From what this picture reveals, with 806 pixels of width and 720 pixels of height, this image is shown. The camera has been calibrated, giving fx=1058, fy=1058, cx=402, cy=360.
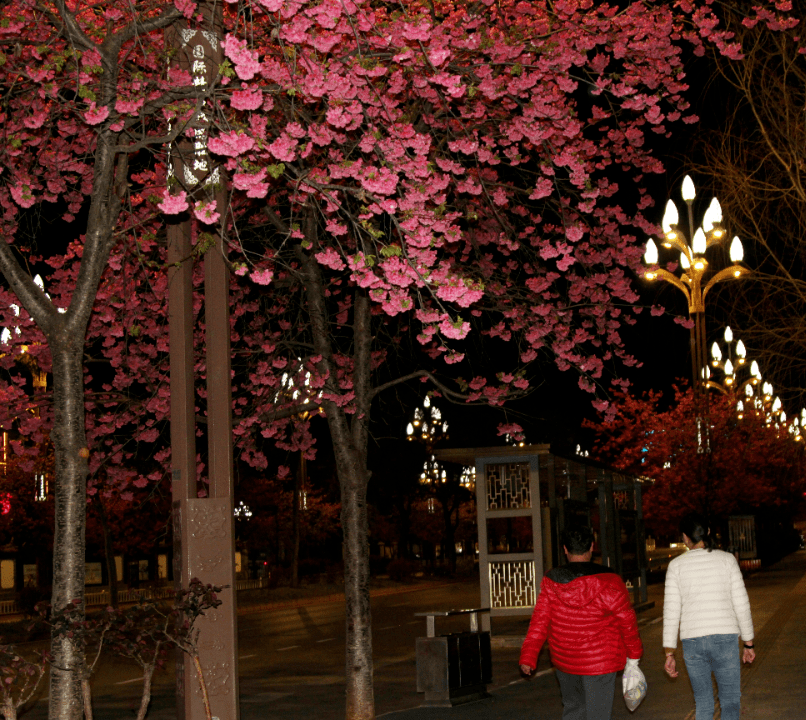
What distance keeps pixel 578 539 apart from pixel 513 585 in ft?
37.9

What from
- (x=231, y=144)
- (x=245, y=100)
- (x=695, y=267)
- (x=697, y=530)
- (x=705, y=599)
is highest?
(x=695, y=267)

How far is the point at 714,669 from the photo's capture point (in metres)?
7.39

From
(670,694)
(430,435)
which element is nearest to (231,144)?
(670,694)

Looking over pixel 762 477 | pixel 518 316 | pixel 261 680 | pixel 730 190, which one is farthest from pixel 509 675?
pixel 762 477

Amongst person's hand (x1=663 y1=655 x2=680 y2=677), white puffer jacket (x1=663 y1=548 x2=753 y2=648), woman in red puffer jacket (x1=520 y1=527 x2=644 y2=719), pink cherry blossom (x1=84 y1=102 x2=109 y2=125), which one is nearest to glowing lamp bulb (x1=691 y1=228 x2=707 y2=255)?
white puffer jacket (x1=663 y1=548 x2=753 y2=648)

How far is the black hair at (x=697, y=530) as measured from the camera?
740 centimetres

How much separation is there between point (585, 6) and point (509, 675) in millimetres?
9072

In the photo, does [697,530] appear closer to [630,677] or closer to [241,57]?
[630,677]

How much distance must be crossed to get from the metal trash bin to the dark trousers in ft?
18.7

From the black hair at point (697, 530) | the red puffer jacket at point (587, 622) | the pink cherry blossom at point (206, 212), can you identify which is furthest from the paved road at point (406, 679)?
the pink cherry blossom at point (206, 212)

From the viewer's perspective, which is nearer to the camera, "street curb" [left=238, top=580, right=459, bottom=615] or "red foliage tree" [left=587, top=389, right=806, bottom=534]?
"street curb" [left=238, top=580, right=459, bottom=615]

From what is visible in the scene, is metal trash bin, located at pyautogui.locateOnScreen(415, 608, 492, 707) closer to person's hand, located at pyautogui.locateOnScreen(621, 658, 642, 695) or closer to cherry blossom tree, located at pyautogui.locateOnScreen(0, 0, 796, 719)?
cherry blossom tree, located at pyautogui.locateOnScreen(0, 0, 796, 719)

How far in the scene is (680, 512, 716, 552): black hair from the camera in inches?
291

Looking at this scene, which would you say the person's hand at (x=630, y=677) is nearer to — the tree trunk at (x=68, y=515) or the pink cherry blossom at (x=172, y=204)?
the tree trunk at (x=68, y=515)
